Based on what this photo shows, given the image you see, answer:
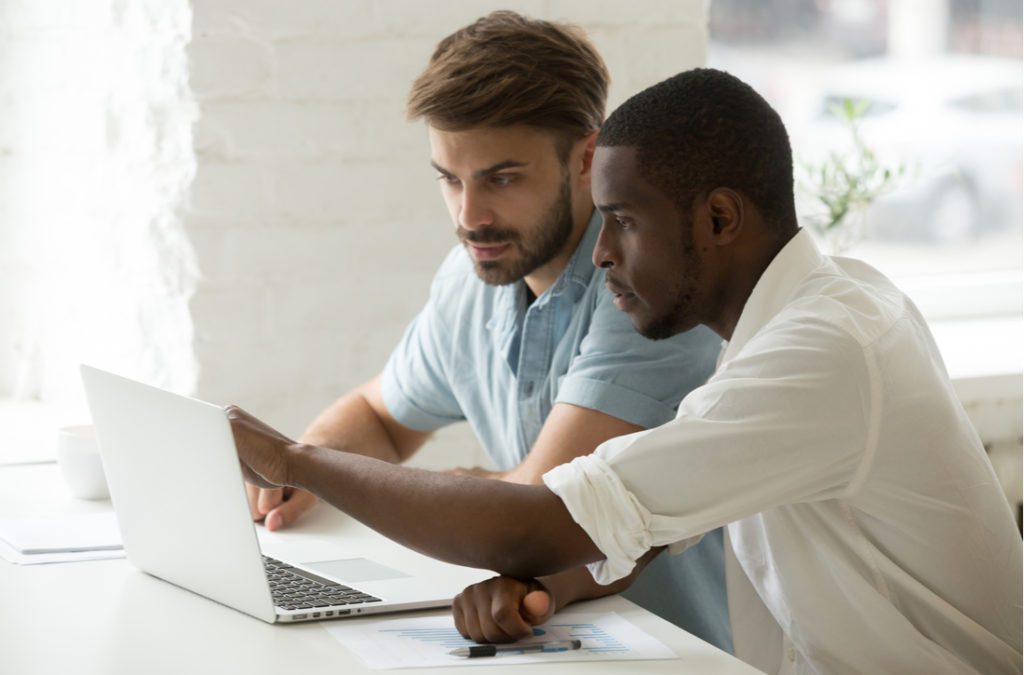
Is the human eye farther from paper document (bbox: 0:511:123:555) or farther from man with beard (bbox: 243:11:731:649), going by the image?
paper document (bbox: 0:511:123:555)

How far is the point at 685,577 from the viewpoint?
5.27 ft

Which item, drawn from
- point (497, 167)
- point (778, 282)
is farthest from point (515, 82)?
point (778, 282)

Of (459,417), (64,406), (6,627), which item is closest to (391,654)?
(6,627)

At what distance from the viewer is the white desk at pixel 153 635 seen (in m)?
1.12

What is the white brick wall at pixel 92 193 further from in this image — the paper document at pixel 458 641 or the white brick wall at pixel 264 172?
the paper document at pixel 458 641

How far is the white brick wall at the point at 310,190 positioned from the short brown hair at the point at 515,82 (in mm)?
380

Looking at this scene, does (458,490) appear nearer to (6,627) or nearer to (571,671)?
(571,671)

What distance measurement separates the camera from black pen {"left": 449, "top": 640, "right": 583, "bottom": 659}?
1146 millimetres

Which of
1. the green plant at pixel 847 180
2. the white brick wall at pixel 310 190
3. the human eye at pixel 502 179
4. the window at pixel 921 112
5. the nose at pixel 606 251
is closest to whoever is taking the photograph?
the nose at pixel 606 251

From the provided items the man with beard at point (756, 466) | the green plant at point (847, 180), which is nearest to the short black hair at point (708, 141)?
the man with beard at point (756, 466)

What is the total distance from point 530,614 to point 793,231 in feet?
1.52

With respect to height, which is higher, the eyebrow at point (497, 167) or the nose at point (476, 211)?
the eyebrow at point (497, 167)

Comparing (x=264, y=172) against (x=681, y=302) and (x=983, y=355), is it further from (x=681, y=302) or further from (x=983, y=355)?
(x=983, y=355)

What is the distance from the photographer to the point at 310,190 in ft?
6.95
